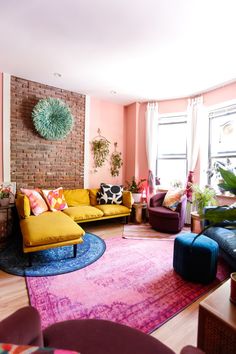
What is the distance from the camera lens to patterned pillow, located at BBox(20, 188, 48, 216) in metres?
2.99

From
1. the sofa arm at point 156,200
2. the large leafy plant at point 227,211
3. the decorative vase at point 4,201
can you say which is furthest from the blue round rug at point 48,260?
the large leafy plant at point 227,211

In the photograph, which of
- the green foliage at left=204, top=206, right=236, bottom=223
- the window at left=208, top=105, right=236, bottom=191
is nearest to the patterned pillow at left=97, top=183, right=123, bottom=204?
the window at left=208, top=105, right=236, bottom=191

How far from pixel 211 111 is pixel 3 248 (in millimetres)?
4301

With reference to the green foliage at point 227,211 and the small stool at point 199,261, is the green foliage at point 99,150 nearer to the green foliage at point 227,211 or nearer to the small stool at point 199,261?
the small stool at point 199,261

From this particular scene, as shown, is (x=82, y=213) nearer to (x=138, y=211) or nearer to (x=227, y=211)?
(x=138, y=211)

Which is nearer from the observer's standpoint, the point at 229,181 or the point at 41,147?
the point at 229,181

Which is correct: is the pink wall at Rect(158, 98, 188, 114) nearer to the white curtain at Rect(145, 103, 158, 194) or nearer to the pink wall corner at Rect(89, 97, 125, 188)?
the white curtain at Rect(145, 103, 158, 194)

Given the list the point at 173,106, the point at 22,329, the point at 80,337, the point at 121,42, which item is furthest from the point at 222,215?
the point at 173,106

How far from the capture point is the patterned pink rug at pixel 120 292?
5.21ft

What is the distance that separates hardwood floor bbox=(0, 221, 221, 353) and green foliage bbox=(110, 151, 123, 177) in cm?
305

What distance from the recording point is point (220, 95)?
3.57m

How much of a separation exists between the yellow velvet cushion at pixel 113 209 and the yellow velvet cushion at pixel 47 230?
3.16ft

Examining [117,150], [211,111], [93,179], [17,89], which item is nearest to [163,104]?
[211,111]

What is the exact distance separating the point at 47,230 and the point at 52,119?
85.5 inches
